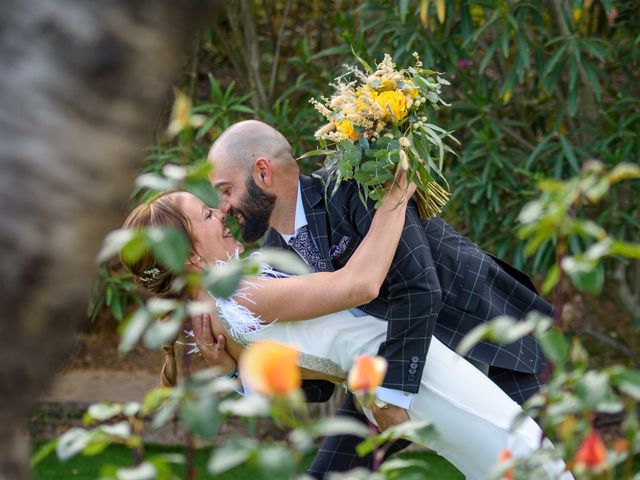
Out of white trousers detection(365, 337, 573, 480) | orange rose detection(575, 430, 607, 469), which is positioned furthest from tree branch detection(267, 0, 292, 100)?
orange rose detection(575, 430, 607, 469)

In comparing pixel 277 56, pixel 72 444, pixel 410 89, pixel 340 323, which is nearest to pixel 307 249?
pixel 340 323

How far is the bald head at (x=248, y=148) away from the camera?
324 cm

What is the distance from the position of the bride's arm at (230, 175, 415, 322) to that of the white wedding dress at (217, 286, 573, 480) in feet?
0.25

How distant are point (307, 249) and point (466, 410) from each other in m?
0.68

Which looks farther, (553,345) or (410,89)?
(410,89)

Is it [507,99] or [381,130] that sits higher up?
[381,130]

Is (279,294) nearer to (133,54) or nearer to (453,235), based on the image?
(453,235)

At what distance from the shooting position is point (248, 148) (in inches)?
128

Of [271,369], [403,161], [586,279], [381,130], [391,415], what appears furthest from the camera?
[391,415]

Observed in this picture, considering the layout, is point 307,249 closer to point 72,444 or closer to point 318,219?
point 318,219

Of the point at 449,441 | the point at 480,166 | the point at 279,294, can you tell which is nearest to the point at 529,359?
the point at 449,441

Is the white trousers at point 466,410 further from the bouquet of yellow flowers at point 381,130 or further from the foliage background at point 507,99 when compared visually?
the foliage background at point 507,99

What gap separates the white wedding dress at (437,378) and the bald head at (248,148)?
0.46 m

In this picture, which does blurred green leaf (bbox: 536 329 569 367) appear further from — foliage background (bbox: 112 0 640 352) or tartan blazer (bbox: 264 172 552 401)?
foliage background (bbox: 112 0 640 352)
